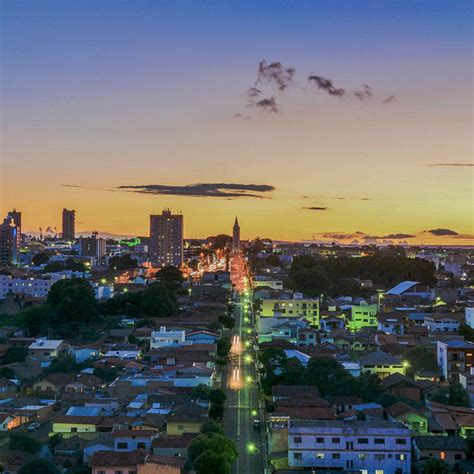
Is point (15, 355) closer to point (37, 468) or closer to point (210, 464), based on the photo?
point (37, 468)

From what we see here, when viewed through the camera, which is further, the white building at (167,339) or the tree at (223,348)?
the white building at (167,339)

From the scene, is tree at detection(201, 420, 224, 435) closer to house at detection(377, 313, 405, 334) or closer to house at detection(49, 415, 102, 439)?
house at detection(49, 415, 102, 439)

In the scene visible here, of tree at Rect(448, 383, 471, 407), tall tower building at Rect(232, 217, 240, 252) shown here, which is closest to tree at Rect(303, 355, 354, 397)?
tree at Rect(448, 383, 471, 407)

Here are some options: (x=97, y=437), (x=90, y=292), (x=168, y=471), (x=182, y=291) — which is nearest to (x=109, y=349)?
(x=90, y=292)

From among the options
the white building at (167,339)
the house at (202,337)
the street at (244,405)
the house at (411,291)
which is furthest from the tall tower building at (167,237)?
the white building at (167,339)

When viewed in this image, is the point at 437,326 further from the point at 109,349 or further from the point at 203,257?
the point at 203,257

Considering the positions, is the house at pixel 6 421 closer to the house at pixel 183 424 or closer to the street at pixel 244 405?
the house at pixel 183 424

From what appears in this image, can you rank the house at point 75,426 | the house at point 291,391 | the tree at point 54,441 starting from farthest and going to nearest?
the house at point 291,391
the house at point 75,426
the tree at point 54,441

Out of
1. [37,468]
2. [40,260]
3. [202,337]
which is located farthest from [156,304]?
[40,260]
